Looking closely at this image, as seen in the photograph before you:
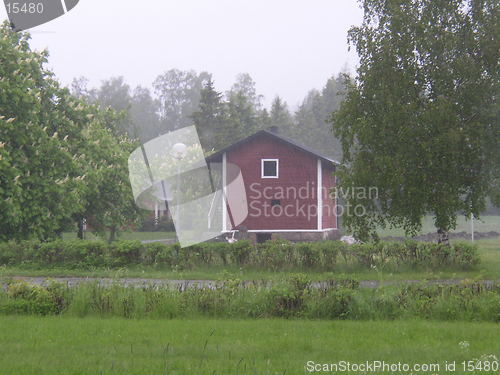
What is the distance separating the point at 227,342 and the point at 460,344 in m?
2.96

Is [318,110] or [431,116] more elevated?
[318,110]

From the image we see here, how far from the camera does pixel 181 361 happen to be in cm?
666

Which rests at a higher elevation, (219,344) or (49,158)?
(49,158)

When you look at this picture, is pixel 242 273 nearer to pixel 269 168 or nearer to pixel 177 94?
pixel 269 168

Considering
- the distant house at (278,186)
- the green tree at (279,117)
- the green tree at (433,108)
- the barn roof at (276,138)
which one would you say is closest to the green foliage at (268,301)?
the green tree at (433,108)

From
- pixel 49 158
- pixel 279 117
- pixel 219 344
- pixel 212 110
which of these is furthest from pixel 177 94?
pixel 219 344

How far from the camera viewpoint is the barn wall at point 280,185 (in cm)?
3966

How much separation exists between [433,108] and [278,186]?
24.2 metres

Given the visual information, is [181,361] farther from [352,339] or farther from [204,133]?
[204,133]

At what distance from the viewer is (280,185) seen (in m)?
40.1

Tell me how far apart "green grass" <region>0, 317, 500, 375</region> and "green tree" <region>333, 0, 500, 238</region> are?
7.96m

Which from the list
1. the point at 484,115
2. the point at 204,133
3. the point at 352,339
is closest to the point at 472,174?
the point at 484,115

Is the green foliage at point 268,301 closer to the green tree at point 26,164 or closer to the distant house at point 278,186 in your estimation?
the green tree at point 26,164

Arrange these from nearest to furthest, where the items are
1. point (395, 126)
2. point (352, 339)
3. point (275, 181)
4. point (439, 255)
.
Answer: point (352, 339) < point (395, 126) < point (439, 255) < point (275, 181)
